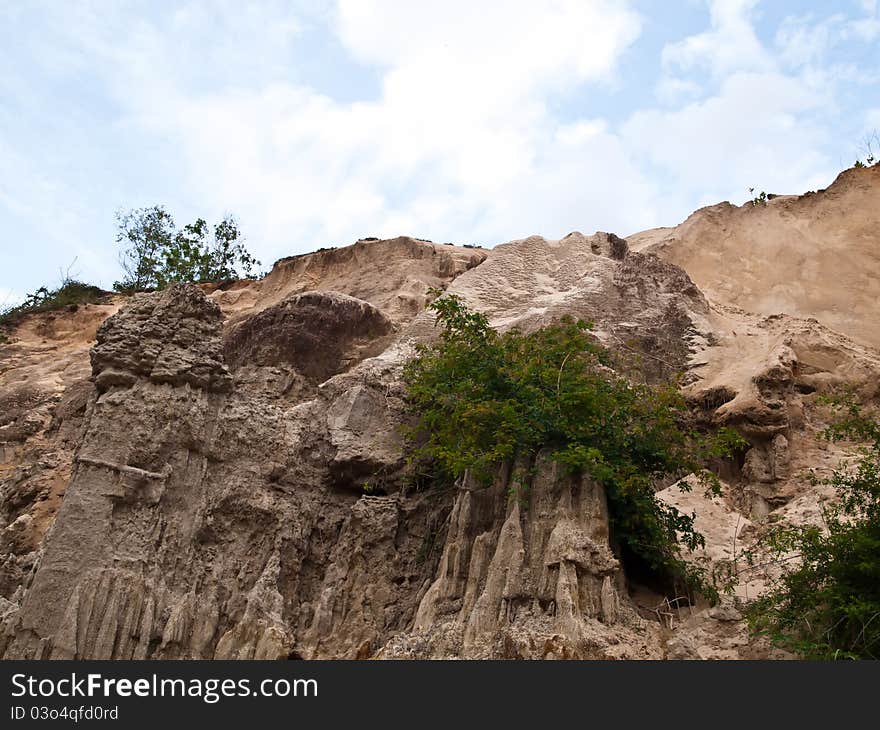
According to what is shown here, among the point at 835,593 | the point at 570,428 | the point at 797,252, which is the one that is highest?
the point at 797,252

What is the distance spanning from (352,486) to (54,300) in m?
13.4

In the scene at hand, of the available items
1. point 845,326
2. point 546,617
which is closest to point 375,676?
point 546,617

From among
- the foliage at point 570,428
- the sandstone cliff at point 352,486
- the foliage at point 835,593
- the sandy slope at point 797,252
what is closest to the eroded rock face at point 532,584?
the sandstone cliff at point 352,486

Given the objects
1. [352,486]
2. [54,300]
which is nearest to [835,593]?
[352,486]

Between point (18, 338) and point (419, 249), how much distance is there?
9332 millimetres

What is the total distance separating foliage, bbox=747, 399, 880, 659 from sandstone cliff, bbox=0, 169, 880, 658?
0.53 meters

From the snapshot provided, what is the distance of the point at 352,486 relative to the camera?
13.7 meters

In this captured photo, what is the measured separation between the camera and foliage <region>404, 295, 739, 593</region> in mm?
11688

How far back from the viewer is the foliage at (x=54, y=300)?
894 inches

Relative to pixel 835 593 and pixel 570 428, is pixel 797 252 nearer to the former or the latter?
pixel 570 428

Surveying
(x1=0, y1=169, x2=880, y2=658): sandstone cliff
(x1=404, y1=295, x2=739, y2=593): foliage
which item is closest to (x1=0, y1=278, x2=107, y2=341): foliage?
(x1=0, y1=169, x2=880, y2=658): sandstone cliff

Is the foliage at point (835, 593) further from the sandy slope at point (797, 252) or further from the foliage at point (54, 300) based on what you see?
the foliage at point (54, 300)

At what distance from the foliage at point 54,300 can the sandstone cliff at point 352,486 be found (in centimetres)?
427

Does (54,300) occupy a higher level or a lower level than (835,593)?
higher
